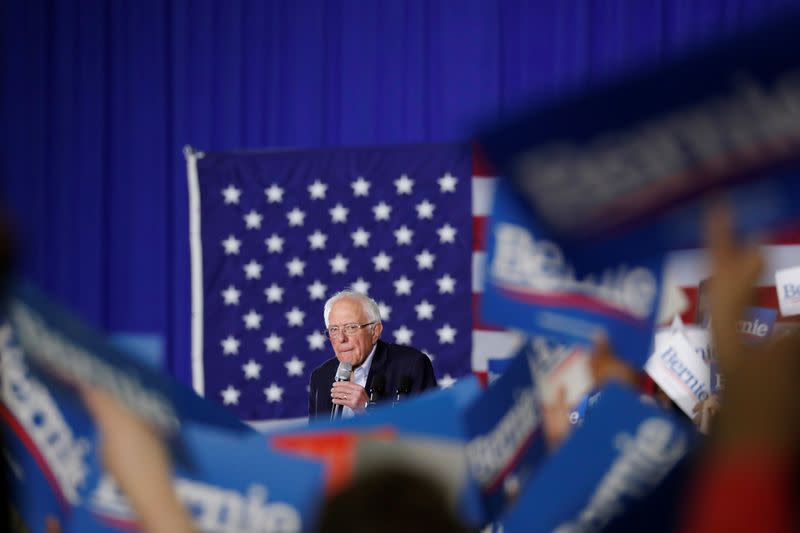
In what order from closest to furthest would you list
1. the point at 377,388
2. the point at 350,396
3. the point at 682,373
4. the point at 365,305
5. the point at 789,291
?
the point at 350,396 < the point at 682,373 < the point at 377,388 < the point at 365,305 < the point at 789,291

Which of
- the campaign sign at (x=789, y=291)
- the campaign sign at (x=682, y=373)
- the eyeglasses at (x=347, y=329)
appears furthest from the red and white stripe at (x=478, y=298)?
the campaign sign at (x=682, y=373)

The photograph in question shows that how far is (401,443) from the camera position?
103 centimetres

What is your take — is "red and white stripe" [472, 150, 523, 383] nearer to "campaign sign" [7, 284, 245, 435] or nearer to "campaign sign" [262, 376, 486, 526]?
"campaign sign" [262, 376, 486, 526]

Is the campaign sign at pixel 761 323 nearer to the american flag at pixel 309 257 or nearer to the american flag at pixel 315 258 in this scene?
the american flag at pixel 315 258

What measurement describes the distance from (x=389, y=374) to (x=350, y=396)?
41cm

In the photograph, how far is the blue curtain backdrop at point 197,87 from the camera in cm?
586

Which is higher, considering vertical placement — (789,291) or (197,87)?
(197,87)

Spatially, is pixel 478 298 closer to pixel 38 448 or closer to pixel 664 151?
pixel 38 448

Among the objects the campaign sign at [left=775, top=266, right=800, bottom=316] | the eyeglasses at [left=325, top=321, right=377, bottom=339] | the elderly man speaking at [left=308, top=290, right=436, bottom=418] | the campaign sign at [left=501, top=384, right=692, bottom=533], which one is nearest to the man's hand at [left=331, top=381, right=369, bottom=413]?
the elderly man speaking at [left=308, top=290, right=436, bottom=418]

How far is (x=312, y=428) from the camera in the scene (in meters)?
1.09

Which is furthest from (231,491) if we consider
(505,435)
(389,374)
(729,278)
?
(389,374)

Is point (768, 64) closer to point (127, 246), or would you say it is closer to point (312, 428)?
point (312, 428)

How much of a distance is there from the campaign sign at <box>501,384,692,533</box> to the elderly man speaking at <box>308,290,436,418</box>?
1.73m

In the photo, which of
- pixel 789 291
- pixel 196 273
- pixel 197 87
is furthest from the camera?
pixel 197 87
